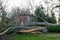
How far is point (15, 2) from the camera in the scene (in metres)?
16.3

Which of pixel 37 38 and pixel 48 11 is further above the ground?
pixel 48 11

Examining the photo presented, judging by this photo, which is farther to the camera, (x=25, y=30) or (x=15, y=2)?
(x=15, y=2)

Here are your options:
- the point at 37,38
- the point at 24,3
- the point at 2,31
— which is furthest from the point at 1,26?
the point at 24,3

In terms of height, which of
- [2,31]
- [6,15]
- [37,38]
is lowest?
[37,38]

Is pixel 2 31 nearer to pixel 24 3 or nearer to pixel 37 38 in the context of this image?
pixel 37 38

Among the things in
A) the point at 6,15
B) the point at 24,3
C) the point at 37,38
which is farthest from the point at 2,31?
the point at 24,3

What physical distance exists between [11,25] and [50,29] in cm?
515

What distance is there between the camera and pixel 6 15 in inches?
411

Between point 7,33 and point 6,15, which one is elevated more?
point 6,15

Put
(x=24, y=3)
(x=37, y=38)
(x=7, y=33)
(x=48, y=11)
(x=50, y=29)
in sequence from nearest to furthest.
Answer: (x=7, y=33) → (x=37, y=38) → (x=50, y=29) → (x=24, y=3) → (x=48, y=11)

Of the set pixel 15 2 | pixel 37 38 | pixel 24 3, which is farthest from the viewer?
pixel 24 3

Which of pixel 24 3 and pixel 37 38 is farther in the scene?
pixel 24 3

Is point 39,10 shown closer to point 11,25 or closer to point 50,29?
point 50,29

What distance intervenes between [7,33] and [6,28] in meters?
0.42
